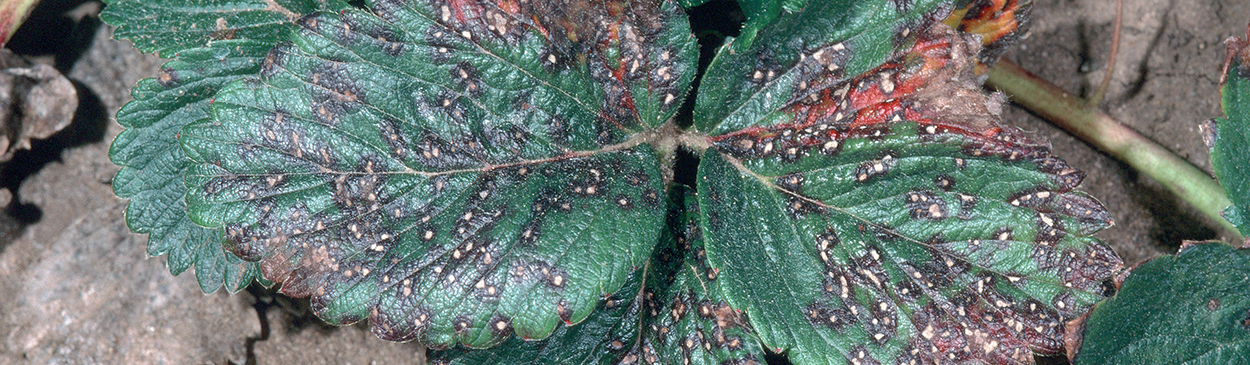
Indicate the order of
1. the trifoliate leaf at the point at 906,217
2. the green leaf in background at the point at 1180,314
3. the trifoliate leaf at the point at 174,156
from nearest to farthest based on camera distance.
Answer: the green leaf in background at the point at 1180,314
the trifoliate leaf at the point at 906,217
the trifoliate leaf at the point at 174,156

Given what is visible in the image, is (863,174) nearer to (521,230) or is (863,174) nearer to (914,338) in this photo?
(914,338)

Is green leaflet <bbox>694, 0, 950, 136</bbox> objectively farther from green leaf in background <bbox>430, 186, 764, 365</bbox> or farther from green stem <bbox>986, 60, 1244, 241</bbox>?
green stem <bbox>986, 60, 1244, 241</bbox>

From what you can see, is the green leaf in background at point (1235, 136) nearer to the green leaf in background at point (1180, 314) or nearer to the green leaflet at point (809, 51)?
the green leaf in background at point (1180, 314)

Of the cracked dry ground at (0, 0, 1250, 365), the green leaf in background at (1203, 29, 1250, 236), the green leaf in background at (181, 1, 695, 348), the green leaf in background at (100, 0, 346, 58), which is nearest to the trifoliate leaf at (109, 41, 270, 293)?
the green leaf in background at (100, 0, 346, 58)

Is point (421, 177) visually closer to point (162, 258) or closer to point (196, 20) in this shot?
point (196, 20)

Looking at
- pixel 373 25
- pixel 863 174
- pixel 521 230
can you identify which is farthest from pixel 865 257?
pixel 373 25

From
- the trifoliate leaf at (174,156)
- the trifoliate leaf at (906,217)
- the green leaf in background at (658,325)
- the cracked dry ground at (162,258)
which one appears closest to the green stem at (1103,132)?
the cracked dry ground at (162,258)
